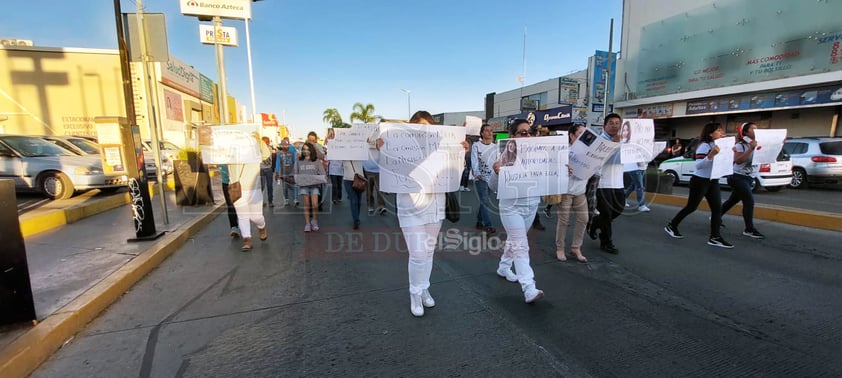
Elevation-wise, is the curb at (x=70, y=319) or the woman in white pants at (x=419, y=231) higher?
the woman in white pants at (x=419, y=231)

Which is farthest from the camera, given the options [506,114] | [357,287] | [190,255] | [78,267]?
[506,114]

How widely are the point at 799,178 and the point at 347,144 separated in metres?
14.2

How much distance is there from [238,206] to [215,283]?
1.67m

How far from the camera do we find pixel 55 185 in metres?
8.34

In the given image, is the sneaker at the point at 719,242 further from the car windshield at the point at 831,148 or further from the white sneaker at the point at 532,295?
the car windshield at the point at 831,148

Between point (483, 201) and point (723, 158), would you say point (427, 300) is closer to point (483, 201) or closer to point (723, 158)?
point (483, 201)

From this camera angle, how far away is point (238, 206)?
5.48 metres

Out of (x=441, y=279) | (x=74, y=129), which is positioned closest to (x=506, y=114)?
(x=74, y=129)

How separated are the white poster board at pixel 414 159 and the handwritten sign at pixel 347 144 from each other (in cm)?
390

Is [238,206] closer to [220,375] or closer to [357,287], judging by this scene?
[357,287]

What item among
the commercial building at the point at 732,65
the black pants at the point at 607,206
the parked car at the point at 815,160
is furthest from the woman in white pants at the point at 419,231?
the commercial building at the point at 732,65

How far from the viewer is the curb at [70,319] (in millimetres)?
2445

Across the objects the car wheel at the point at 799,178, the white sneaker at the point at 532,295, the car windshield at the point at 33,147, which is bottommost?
the white sneaker at the point at 532,295

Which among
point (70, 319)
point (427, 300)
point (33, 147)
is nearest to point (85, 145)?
point (33, 147)
